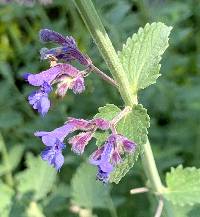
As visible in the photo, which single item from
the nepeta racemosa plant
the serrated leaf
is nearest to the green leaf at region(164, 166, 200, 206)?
the nepeta racemosa plant

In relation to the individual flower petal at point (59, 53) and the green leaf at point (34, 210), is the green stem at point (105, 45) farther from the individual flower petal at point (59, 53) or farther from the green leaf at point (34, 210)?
the green leaf at point (34, 210)

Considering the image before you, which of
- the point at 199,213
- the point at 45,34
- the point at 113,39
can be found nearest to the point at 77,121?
the point at 45,34

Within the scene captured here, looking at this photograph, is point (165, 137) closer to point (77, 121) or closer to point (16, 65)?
point (16, 65)

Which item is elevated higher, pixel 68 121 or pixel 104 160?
pixel 68 121

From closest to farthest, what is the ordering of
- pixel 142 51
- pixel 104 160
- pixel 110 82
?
pixel 104 160 → pixel 110 82 → pixel 142 51

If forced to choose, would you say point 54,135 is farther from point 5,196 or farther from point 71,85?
point 5,196

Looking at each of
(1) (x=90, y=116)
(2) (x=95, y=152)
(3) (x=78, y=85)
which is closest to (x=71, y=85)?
(3) (x=78, y=85)

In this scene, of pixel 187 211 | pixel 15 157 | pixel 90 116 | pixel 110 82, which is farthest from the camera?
pixel 90 116
